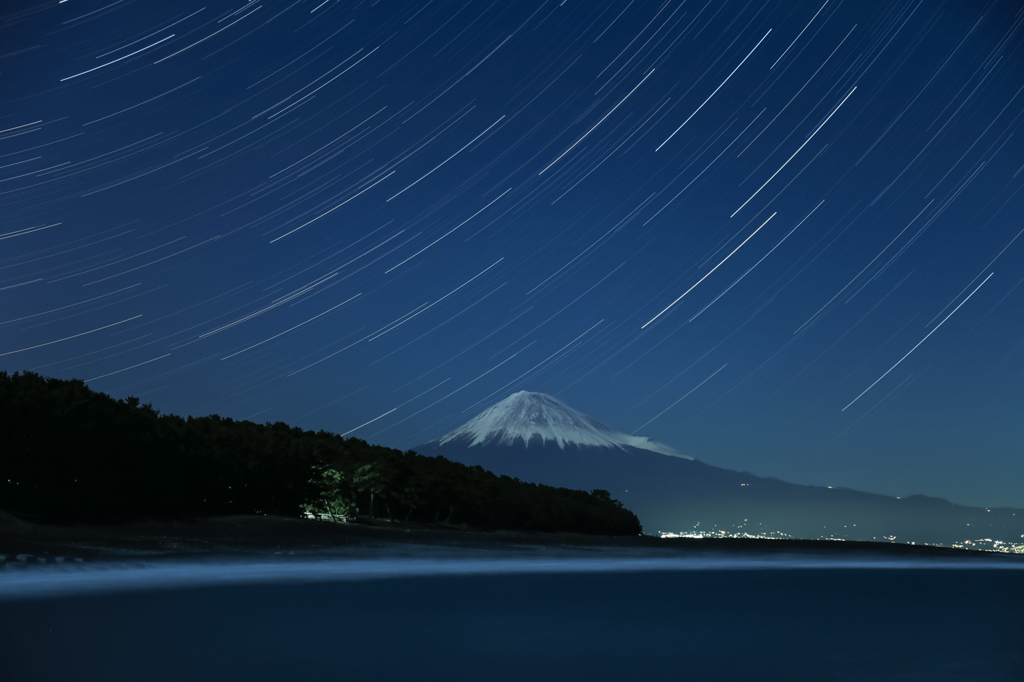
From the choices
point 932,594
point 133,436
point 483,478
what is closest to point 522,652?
point 932,594

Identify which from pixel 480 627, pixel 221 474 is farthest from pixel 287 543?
pixel 480 627

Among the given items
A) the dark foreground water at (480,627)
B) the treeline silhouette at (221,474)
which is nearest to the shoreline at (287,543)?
the treeline silhouette at (221,474)

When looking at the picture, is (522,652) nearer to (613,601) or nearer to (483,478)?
(613,601)

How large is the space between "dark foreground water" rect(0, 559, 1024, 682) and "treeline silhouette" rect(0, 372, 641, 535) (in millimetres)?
19433

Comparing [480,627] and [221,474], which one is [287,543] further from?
[480,627]

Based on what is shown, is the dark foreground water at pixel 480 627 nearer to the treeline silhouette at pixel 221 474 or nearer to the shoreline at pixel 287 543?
the shoreline at pixel 287 543

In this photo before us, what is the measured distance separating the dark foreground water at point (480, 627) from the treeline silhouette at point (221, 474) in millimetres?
19433

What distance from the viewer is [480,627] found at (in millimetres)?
16859

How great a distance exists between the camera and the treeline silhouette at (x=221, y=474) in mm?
41812

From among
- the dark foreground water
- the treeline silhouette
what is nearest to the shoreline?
the treeline silhouette

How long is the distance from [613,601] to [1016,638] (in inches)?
347

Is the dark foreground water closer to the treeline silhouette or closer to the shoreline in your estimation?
the shoreline

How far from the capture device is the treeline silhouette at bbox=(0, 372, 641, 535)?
4181cm

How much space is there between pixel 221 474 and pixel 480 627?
38.9 m
